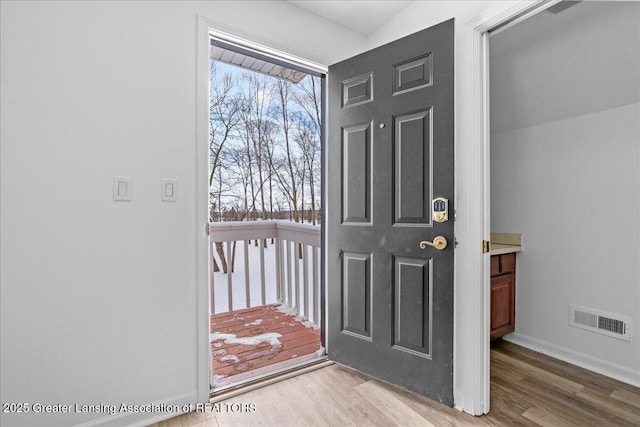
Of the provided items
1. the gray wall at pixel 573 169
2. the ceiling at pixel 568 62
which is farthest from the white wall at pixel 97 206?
the gray wall at pixel 573 169

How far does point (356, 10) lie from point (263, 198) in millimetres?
2079

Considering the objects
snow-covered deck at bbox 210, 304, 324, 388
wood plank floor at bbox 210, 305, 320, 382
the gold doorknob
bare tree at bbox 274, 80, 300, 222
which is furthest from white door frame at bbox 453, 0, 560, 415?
bare tree at bbox 274, 80, 300, 222

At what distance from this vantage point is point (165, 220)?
5.57 feet

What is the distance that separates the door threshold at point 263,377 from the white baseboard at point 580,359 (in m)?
1.61

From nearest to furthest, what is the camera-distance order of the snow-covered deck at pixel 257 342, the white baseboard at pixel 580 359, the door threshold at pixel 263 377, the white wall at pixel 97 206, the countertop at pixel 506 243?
the white wall at pixel 97 206 → the door threshold at pixel 263 377 → the white baseboard at pixel 580 359 → the snow-covered deck at pixel 257 342 → the countertop at pixel 506 243

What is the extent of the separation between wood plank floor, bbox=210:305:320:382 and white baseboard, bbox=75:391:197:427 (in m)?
0.34

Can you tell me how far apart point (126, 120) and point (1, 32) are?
1.73 ft

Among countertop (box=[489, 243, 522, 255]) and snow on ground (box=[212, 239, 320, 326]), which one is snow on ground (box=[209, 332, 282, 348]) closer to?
snow on ground (box=[212, 239, 320, 326])

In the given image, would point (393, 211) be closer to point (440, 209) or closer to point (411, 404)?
point (440, 209)

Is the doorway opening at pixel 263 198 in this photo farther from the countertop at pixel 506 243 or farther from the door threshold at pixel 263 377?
the countertop at pixel 506 243

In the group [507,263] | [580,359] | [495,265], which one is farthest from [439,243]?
[580,359]

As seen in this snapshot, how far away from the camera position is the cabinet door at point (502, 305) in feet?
8.25

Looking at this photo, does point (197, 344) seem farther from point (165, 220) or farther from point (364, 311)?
point (364, 311)

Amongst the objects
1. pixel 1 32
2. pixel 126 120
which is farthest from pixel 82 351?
pixel 1 32
